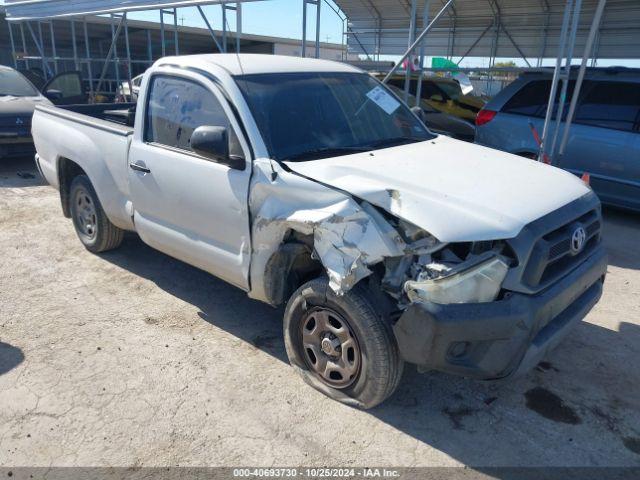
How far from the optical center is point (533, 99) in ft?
23.9

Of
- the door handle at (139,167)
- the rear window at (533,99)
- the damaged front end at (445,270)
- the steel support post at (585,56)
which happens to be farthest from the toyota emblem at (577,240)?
the rear window at (533,99)

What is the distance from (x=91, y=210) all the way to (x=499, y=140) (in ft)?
17.8

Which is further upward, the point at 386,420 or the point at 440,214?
the point at 440,214

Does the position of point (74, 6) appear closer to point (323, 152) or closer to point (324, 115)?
point (324, 115)

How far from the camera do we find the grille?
2.61 m

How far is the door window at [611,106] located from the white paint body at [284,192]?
369 centimetres

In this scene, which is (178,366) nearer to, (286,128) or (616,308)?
(286,128)

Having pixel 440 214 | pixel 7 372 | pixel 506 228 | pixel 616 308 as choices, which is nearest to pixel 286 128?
pixel 440 214

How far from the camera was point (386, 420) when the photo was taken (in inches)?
117

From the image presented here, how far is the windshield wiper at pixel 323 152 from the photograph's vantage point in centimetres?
329

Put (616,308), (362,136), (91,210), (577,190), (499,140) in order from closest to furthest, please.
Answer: (577,190)
(362,136)
(616,308)
(91,210)
(499,140)

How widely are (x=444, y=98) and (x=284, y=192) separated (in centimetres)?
924

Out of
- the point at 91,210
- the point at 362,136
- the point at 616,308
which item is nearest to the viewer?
the point at 362,136

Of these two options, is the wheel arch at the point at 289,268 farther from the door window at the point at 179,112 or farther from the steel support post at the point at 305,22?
the steel support post at the point at 305,22
